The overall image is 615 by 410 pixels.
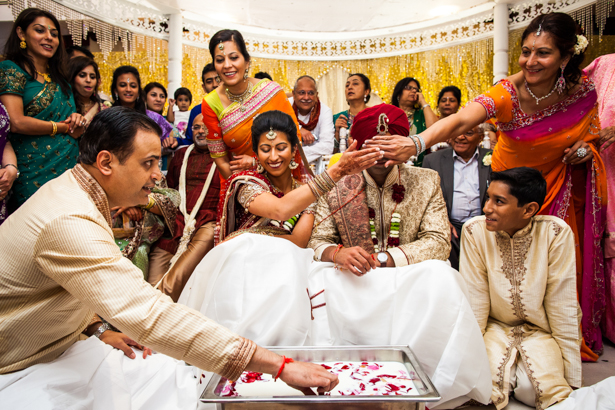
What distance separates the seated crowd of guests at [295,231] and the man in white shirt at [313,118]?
1262 mm

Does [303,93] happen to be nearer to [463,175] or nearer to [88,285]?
[463,175]

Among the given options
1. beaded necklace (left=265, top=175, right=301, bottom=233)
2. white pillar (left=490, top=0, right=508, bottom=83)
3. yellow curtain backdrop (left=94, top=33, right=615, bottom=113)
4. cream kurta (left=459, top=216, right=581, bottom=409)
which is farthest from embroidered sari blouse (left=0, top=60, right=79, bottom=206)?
white pillar (left=490, top=0, right=508, bottom=83)

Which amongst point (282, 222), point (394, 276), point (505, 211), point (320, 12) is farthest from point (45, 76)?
point (320, 12)

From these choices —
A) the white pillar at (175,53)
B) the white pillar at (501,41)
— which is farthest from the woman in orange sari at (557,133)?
the white pillar at (175,53)

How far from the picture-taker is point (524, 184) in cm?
250

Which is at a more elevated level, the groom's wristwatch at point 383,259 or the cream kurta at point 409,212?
the cream kurta at point 409,212

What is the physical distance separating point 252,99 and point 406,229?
4.61 ft

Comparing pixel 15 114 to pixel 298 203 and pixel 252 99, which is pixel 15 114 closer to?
pixel 252 99

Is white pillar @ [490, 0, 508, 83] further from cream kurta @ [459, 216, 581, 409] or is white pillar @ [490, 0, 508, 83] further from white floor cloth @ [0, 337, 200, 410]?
white floor cloth @ [0, 337, 200, 410]

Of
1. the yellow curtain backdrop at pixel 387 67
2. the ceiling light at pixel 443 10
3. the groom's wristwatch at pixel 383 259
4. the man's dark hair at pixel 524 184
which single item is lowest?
the groom's wristwatch at pixel 383 259

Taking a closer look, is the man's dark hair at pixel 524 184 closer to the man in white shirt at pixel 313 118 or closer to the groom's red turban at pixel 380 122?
the groom's red turban at pixel 380 122

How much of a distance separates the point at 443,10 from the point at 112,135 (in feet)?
23.4

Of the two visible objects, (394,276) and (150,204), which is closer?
Result: (394,276)

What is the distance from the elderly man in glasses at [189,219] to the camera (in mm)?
2887
